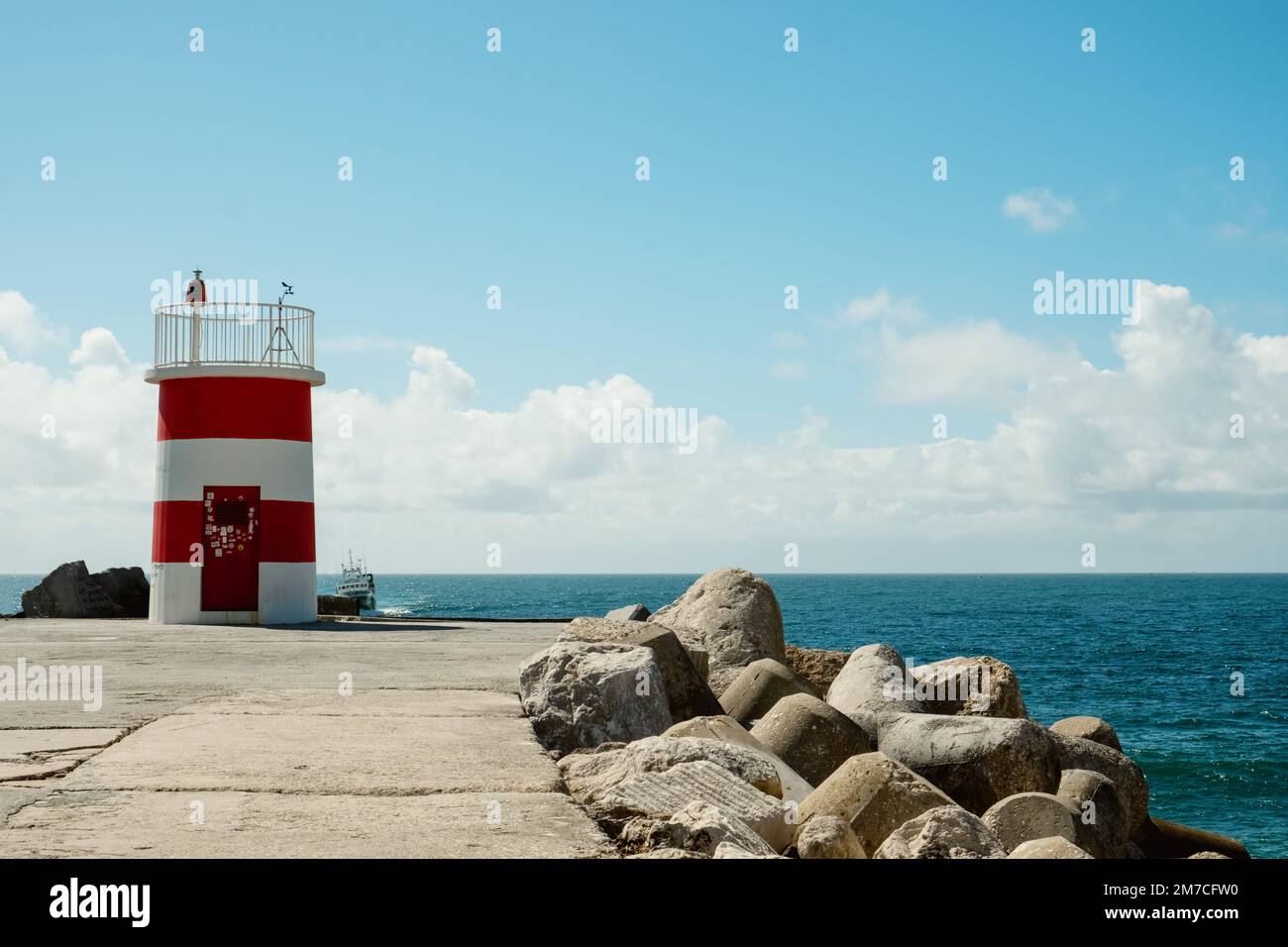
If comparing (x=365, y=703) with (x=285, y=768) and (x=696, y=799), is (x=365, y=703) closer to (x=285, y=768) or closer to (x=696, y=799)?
(x=285, y=768)

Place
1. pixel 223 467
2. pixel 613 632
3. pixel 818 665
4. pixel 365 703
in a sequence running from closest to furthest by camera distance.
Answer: pixel 365 703
pixel 613 632
pixel 818 665
pixel 223 467

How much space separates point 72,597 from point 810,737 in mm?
16284

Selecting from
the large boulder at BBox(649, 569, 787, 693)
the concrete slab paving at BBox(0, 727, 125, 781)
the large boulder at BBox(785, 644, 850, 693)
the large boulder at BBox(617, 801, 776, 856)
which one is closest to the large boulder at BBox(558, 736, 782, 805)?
the large boulder at BBox(617, 801, 776, 856)

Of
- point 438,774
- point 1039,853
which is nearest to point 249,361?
point 438,774

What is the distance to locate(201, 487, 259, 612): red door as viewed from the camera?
1753cm

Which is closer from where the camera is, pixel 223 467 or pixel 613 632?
pixel 613 632

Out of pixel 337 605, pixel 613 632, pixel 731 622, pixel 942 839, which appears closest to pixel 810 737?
pixel 613 632

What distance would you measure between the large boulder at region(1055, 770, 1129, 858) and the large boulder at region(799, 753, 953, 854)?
10.0 ft

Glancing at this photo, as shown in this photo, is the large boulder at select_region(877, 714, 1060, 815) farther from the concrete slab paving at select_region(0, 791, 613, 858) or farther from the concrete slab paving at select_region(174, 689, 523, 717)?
the concrete slab paving at select_region(0, 791, 613, 858)

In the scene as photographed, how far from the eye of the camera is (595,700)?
750 centimetres

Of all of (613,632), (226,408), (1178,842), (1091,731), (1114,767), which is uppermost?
(226,408)

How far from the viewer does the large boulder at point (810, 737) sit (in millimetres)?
8414
